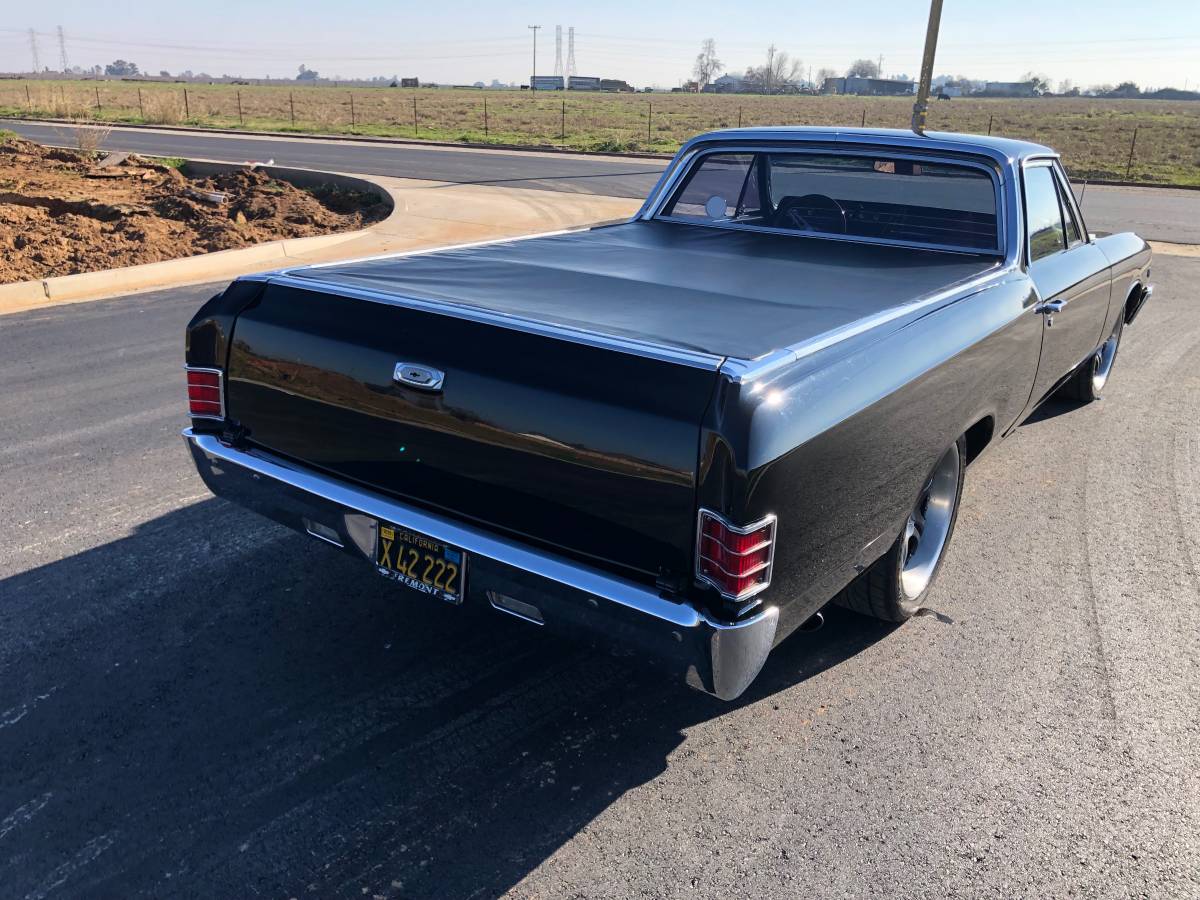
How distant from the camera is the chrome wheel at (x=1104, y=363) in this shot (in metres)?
6.48

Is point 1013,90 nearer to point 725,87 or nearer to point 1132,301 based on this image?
point 725,87

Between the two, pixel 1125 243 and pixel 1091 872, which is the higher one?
pixel 1125 243

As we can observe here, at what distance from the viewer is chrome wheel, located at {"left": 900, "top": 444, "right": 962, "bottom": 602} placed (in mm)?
3711

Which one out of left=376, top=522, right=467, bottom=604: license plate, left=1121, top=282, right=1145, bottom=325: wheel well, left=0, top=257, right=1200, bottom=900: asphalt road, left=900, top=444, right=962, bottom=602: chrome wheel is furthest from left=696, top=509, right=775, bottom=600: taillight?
left=1121, top=282, right=1145, bottom=325: wheel well

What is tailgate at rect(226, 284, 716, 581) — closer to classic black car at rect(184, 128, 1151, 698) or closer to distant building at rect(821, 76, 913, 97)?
classic black car at rect(184, 128, 1151, 698)

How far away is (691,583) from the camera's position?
238cm

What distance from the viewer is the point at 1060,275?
4578mm

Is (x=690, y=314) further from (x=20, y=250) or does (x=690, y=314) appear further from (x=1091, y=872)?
(x=20, y=250)

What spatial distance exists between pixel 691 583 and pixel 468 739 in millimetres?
1009

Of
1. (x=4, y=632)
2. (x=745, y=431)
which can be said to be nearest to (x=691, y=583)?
(x=745, y=431)

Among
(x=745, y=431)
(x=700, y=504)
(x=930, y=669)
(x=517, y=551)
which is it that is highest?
(x=745, y=431)

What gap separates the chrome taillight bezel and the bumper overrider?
8 centimetres

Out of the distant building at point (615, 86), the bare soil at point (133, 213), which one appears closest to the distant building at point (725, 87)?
the distant building at point (615, 86)

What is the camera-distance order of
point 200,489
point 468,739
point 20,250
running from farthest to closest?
point 20,250 < point 200,489 < point 468,739
